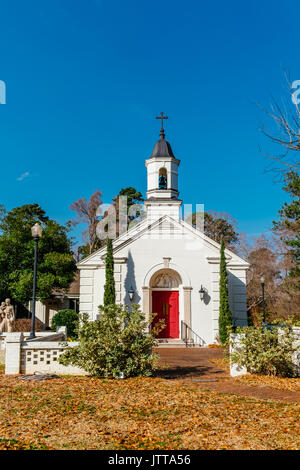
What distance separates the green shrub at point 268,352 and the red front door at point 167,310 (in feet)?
31.7

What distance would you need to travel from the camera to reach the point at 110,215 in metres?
42.1

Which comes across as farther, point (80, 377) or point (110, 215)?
point (110, 215)

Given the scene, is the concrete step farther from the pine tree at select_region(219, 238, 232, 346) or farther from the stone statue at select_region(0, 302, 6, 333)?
the stone statue at select_region(0, 302, 6, 333)

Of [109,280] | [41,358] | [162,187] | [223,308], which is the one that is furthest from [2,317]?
[162,187]

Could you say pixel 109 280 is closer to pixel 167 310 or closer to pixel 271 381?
pixel 167 310

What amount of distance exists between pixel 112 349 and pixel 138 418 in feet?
12.0

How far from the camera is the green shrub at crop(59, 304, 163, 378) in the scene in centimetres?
959

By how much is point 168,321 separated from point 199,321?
1.65 m

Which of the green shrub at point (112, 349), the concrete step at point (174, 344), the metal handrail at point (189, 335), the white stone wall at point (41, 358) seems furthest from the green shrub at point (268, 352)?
the metal handrail at point (189, 335)

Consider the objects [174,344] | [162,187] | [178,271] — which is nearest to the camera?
[174,344]

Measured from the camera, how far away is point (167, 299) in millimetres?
20766

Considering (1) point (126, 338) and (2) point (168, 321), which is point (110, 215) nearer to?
(2) point (168, 321)

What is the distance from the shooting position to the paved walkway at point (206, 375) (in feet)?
27.5
